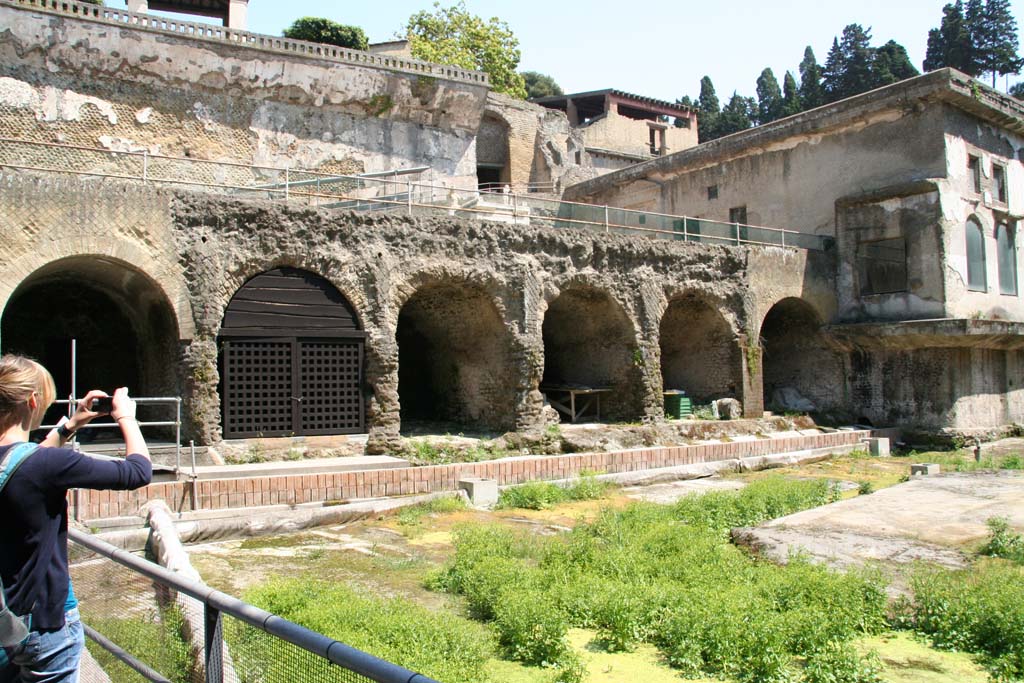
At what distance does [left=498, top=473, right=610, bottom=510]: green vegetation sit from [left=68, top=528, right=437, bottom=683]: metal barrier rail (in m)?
8.51

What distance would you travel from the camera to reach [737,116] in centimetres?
6131

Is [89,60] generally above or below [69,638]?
above

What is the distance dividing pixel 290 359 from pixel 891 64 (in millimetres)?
49318

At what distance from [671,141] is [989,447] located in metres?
34.7

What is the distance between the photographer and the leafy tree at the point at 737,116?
6088 centimetres

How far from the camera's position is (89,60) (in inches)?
842

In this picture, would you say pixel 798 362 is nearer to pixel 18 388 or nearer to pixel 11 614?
pixel 18 388

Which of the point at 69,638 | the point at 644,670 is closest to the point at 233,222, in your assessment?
the point at 644,670

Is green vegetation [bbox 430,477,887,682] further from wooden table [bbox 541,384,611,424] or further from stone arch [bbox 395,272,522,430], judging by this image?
wooden table [bbox 541,384,611,424]

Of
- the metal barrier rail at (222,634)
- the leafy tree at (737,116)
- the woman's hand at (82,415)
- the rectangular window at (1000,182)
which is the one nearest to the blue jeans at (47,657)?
the metal barrier rail at (222,634)

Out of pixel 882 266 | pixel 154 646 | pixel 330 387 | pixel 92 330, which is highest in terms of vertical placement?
pixel 882 266

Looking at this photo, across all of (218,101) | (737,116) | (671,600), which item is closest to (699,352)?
(218,101)

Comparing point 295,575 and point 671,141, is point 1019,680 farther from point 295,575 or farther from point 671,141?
point 671,141

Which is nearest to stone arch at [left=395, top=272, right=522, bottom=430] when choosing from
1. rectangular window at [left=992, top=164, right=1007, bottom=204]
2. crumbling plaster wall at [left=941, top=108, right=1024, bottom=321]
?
crumbling plaster wall at [left=941, top=108, right=1024, bottom=321]
